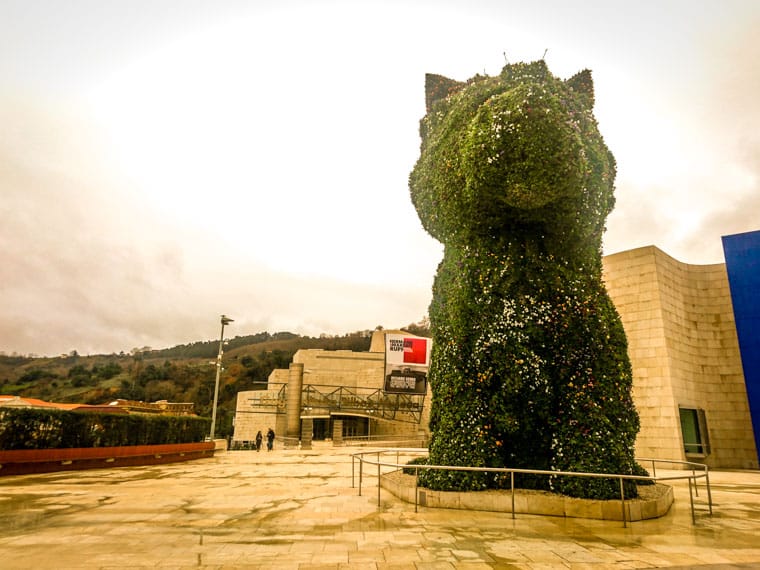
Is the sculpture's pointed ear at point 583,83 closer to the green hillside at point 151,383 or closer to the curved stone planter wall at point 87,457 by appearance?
the curved stone planter wall at point 87,457

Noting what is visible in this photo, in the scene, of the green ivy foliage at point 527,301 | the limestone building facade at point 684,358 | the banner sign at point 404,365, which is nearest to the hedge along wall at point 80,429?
the green ivy foliage at point 527,301

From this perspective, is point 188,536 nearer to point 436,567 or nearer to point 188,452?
point 436,567

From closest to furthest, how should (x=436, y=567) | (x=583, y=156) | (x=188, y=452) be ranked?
(x=436, y=567) → (x=583, y=156) → (x=188, y=452)

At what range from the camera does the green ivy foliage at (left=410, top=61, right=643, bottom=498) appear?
6.32 meters

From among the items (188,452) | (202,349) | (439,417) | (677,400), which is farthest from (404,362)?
(202,349)

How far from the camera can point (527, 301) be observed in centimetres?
689

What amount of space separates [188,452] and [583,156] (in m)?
17.9

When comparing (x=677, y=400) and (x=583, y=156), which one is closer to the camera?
(x=583, y=156)

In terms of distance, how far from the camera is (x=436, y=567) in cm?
423

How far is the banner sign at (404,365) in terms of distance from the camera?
89.2 feet

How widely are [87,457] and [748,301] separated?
2242 cm

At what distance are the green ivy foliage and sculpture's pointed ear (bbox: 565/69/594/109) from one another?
1.66 ft

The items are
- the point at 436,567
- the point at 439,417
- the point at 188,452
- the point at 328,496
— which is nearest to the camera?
the point at 436,567

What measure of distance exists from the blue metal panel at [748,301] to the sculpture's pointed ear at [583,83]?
12512mm
